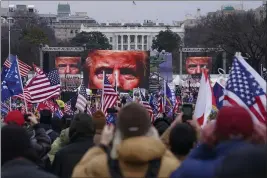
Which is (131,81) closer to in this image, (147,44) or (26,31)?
(26,31)

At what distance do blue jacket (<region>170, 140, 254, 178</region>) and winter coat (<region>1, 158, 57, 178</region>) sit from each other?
91cm

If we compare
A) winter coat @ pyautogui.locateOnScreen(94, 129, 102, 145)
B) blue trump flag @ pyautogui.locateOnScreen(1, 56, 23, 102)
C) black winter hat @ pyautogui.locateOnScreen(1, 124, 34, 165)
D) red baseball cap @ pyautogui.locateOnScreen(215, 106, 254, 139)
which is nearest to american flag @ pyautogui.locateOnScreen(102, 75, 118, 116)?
blue trump flag @ pyautogui.locateOnScreen(1, 56, 23, 102)

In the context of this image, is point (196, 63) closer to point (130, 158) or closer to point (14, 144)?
point (14, 144)

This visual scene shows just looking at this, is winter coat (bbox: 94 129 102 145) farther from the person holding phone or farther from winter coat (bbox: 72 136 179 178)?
winter coat (bbox: 72 136 179 178)

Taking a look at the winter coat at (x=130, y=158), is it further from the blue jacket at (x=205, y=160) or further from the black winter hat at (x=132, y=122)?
the blue jacket at (x=205, y=160)

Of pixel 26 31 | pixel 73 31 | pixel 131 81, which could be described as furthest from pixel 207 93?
pixel 73 31

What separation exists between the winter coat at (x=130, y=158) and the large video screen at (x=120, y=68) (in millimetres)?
49146

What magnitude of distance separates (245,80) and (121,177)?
8.47 feet

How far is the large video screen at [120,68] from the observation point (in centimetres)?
5500

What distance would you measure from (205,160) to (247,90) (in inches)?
104

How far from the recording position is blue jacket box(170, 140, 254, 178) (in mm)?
4098

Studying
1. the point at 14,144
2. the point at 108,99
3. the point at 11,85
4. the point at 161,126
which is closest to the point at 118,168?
the point at 14,144

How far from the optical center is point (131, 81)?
55.0 m

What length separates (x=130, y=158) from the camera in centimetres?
456
